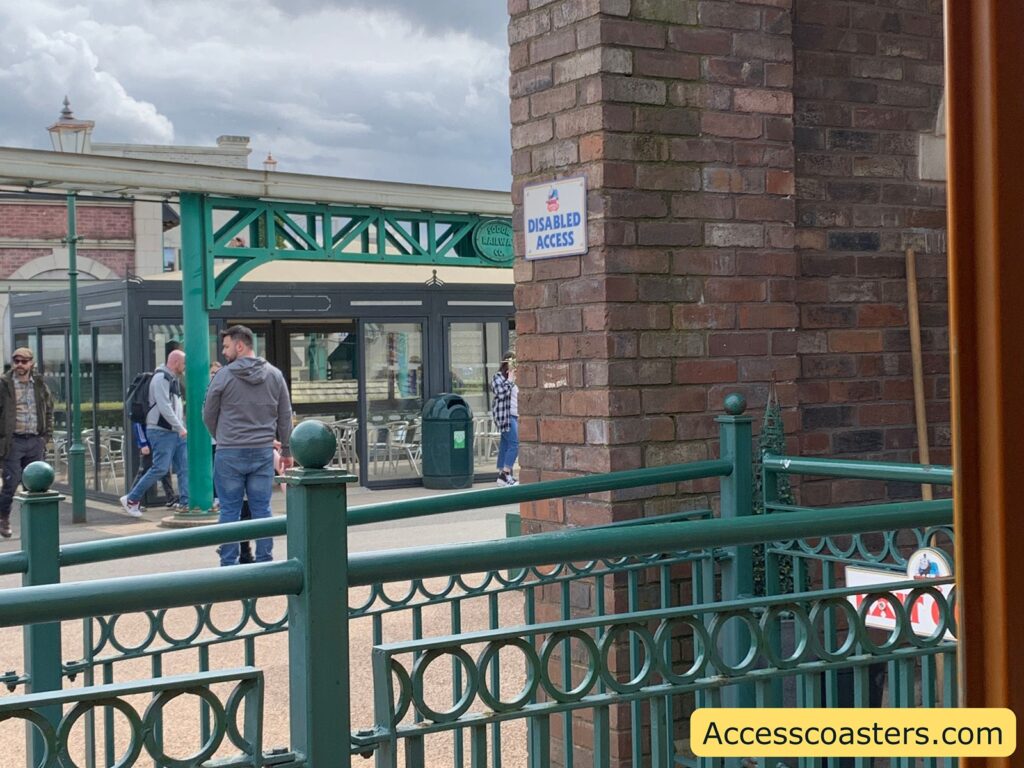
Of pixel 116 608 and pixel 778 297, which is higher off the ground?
pixel 778 297

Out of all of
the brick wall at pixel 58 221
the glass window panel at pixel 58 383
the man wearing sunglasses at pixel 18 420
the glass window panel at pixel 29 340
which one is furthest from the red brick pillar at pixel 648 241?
the brick wall at pixel 58 221

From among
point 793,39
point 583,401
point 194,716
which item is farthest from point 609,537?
point 194,716

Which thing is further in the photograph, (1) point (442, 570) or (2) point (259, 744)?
(1) point (442, 570)

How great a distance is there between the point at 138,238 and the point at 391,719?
30016mm

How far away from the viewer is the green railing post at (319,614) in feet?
6.05

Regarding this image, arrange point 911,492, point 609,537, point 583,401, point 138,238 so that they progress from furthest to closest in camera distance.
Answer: point 138,238 < point 911,492 < point 583,401 < point 609,537

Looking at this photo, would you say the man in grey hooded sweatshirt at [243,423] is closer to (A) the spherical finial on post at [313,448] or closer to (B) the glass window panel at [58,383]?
(A) the spherical finial on post at [313,448]

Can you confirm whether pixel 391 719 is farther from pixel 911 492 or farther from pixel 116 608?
pixel 911 492

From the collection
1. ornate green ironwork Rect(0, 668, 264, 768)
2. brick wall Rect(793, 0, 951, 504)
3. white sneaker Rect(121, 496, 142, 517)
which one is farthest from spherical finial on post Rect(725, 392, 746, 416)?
white sneaker Rect(121, 496, 142, 517)

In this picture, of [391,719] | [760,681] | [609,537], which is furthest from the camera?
[760,681]

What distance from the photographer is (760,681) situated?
7.70 ft

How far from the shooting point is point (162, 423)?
13.3 metres

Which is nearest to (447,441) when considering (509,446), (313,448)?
(509,446)

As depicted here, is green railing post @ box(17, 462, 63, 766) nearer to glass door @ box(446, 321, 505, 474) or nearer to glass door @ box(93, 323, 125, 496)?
glass door @ box(93, 323, 125, 496)
